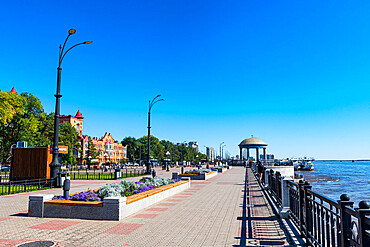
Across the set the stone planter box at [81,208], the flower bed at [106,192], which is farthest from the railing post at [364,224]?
the flower bed at [106,192]

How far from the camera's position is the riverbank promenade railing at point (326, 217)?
11.0 feet

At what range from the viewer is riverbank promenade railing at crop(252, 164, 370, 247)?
335cm

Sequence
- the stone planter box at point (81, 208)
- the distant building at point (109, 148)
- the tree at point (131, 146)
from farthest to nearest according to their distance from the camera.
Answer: the tree at point (131, 146), the distant building at point (109, 148), the stone planter box at point (81, 208)

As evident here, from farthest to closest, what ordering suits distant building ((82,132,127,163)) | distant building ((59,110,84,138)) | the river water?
distant building ((82,132,127,163))
distant building ((59,110,84,138))
the river water

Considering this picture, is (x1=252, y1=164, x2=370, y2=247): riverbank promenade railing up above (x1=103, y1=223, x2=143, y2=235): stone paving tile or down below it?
above

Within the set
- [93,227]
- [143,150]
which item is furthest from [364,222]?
[143,150]

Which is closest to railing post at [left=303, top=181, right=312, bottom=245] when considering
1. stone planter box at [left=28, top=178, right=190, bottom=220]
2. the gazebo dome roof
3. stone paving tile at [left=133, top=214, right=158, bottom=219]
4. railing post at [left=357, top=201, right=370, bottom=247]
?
railing post at [left=357, top=201, right=370, bottom=247]

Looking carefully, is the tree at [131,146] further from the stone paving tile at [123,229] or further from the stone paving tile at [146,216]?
the stone paving tile at [123,229]

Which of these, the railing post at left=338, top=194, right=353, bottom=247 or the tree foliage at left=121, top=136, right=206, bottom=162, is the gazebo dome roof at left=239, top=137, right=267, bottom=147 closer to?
the tree foliage at left=121, top=136, right=206, bottom=162

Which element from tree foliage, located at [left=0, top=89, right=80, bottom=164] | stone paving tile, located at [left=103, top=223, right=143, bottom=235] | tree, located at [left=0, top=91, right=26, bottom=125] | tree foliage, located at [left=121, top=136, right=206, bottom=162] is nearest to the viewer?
stone paving tile, located at [left=103, top=223, right=143, bottom=235]

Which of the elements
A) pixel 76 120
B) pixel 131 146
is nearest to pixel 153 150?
pixel 131 146

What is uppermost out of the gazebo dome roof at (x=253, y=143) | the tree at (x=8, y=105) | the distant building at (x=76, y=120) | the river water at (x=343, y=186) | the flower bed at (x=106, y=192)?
the distant building at (x=76, y=120)

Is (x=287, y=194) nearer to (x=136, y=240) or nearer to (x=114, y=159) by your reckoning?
(x=136, y=240)

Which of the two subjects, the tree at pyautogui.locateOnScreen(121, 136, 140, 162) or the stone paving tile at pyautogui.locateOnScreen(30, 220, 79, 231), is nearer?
the stone paving tile at pyautogui.locateOnScreen(30, 220, 79, 231)
